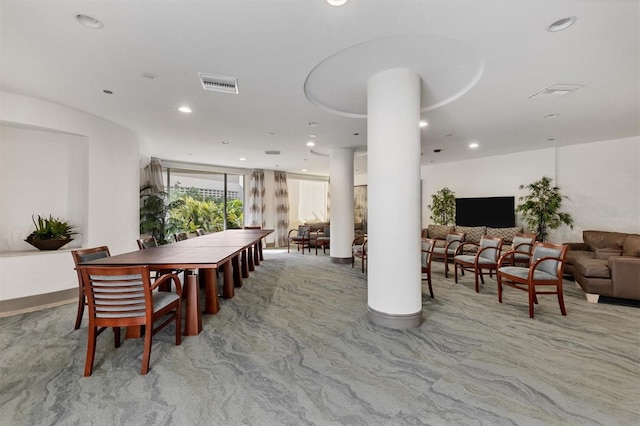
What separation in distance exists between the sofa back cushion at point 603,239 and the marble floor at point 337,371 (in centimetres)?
234

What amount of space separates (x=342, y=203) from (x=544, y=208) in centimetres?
453

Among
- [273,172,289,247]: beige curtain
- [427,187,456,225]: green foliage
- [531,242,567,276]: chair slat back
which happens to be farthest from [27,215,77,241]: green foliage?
[427,187,456,225]: green foliage

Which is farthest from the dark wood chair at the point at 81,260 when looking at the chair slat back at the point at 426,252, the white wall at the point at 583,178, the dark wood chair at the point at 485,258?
the white wall at the point at 583,178

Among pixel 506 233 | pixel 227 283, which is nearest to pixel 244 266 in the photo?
pixel 227 283

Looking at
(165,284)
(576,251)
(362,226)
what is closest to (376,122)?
(165,284)

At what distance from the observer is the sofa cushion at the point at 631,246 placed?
4.53m

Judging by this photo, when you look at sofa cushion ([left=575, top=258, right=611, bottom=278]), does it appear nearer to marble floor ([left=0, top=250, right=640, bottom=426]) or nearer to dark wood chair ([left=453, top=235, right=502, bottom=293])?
marble floor ([left=0, top=250, right=640, bottom=426])

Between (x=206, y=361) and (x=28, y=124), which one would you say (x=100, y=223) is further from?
(x=206, y=361)

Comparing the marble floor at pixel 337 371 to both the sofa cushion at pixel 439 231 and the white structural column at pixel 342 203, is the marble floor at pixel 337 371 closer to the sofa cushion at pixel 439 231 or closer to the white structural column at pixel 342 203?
the white structural column at pixel 342 203

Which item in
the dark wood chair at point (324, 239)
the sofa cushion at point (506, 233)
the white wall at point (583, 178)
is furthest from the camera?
the dark wood chair at point (324, 239)

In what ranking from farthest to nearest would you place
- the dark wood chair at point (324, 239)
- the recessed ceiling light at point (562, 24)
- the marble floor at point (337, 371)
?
the dark wood chair at point (324, 239) → the recessed ceiling light at point (562, 24) → the marble floor at point (337, 371)

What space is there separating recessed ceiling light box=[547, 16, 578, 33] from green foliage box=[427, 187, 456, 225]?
20.3 ft

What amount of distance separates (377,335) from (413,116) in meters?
2.25

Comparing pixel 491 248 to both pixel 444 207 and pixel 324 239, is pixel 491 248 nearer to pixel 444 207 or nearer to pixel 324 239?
pixel 444 207
